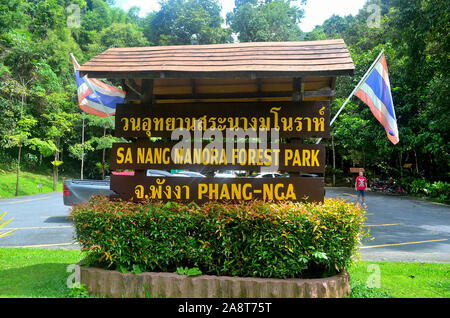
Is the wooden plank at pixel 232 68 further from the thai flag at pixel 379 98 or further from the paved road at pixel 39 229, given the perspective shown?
the paved road at pixel 39 229

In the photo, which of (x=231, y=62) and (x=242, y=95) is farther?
(x=242, y=95)

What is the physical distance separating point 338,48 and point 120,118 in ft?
11.1

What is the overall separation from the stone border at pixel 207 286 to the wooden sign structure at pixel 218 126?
3.67 feet

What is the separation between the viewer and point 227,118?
4.52 metres

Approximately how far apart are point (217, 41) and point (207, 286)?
36.4 m

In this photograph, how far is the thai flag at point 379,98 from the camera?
4941 mm

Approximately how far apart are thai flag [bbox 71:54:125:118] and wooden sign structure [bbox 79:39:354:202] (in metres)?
0.69

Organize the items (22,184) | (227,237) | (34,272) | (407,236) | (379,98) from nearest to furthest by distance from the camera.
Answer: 1. (227,237)
2. (34,272)
3. (379,98)
4. (407,236)
5. (22,184)

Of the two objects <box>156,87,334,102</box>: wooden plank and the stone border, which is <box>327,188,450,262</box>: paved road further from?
<box>156,87,334,102</box>: wooden plank

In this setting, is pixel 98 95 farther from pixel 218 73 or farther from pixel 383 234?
pixel 383 234

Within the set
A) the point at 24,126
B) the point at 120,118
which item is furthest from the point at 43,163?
the point at 120,118

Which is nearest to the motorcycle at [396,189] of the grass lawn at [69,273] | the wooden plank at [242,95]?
the grass lawn at [69,273]

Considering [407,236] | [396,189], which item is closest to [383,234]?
[407,236]
